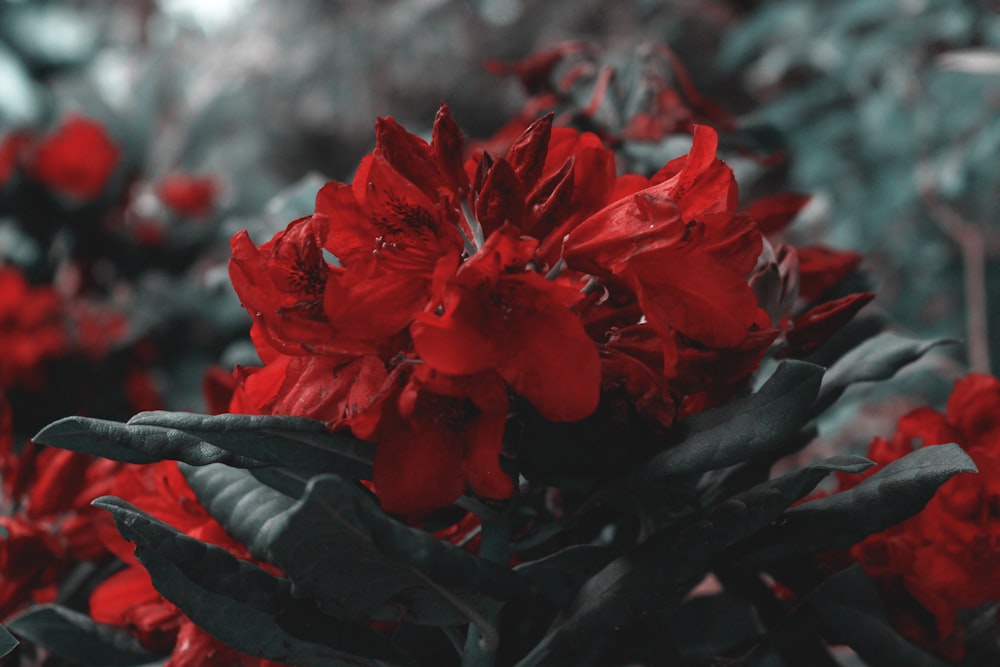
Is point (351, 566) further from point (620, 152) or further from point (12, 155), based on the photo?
point (12, 155)

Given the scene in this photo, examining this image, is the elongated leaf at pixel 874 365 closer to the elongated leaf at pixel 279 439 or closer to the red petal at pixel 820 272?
the red petal at pixel 820 272

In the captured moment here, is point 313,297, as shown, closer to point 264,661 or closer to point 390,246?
point 390,246

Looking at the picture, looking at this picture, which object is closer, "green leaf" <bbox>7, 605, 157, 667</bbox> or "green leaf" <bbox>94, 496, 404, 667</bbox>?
"green leaf" <bbox>94, 496, 404, 667</bbox>

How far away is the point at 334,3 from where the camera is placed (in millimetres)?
3504

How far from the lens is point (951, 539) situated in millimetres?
585

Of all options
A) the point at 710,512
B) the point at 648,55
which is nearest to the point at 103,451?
the point at 710,512

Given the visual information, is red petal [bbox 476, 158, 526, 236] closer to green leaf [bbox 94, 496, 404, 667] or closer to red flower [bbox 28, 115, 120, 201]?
green leaf [bbox 94, 496, 404, 667]

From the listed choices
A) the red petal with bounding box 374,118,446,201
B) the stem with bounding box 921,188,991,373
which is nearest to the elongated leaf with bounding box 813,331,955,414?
the red petal with bounding box 374,118,446,201

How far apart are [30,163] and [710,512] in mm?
1892

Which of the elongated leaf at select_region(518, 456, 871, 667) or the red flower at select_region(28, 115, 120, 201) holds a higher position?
the red flower at select_region(28, 115, 120, 201)

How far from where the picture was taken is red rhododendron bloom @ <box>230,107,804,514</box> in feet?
1.40

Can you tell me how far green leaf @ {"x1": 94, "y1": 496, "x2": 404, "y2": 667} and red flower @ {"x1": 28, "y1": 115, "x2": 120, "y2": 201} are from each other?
5.47 ft

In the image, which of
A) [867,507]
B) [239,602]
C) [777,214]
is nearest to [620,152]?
[777,214]

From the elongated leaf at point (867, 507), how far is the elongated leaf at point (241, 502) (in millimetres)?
311
